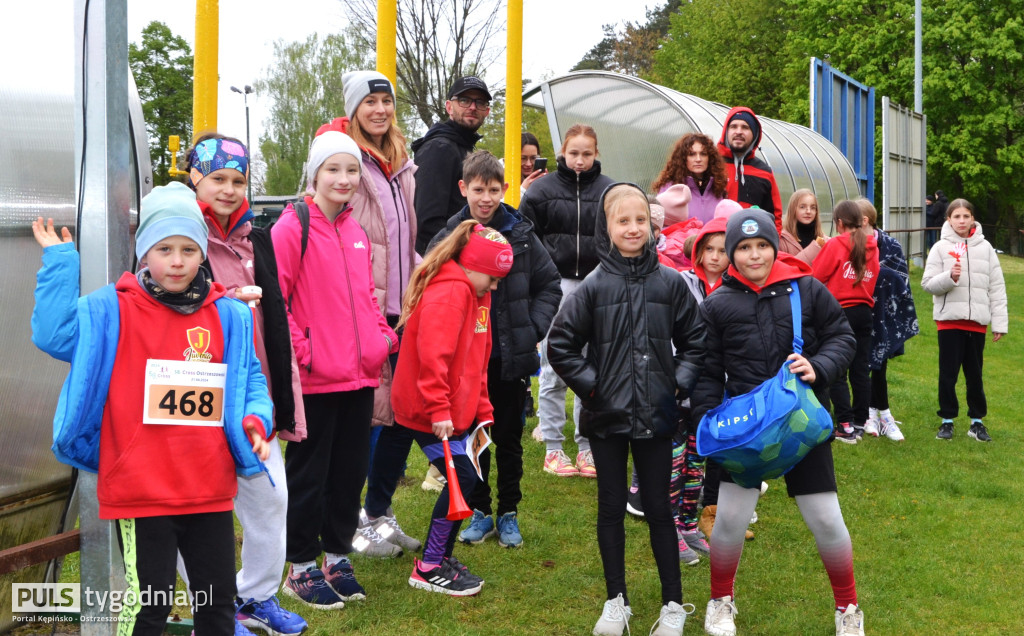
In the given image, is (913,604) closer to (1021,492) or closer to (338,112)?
(1021,492)

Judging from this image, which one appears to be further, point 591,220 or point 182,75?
point 182,75

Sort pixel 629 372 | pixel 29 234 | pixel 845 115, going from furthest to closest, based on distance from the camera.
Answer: pixel 845 115 < pixel 629 372 < pixel 29 234

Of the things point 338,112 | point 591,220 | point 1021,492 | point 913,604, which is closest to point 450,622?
point 913,604

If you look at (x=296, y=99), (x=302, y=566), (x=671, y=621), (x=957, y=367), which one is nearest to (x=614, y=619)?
(x=671, y=621)

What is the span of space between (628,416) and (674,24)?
4869 centimetres

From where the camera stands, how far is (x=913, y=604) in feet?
15.7

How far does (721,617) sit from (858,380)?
4.60 m

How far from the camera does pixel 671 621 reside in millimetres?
4223

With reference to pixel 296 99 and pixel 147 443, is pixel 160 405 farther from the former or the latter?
pixel 296 99

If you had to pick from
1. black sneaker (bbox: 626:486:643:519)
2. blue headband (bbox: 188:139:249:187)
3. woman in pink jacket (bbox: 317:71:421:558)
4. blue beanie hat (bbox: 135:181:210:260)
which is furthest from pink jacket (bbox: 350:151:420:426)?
black sneaker (bbox: 626:486:643:519)

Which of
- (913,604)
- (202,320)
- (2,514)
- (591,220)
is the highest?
(591,220)

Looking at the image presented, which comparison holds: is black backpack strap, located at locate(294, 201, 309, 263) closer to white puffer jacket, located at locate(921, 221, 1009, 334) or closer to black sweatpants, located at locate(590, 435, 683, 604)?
black sweatpants, located at locate(590, 435, 683, 604)

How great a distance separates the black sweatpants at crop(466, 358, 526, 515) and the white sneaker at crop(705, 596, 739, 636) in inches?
54.6

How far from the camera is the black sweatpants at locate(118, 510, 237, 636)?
3.21m
